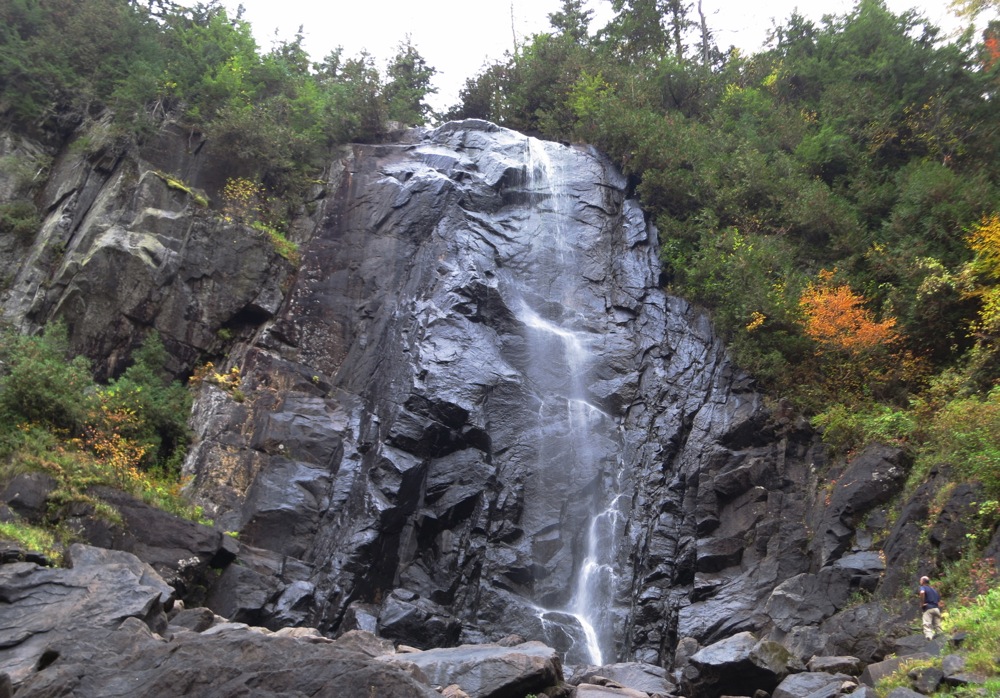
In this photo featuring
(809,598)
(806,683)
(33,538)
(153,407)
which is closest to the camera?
(806,683)

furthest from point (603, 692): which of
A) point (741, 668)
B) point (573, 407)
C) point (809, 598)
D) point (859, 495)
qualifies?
point (573, 407)

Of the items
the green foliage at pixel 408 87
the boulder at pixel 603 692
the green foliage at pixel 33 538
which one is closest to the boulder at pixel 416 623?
the boulder at pixel 603 692

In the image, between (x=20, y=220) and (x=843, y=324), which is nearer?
(x=843, y=324)

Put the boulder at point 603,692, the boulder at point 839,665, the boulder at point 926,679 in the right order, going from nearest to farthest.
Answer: the boulder at point 926,679 → the boulder at point 603,692 → the boulder at point 839,665

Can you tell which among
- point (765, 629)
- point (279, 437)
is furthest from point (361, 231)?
point (765, 629)

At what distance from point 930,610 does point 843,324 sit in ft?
27.1

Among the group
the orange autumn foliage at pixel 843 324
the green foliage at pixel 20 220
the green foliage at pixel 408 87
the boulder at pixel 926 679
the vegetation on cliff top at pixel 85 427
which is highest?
the green foliage at pixel 408 87

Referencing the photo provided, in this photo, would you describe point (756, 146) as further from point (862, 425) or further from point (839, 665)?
point (839, 665)

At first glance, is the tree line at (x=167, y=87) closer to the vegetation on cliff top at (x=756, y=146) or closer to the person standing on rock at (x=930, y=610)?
the vegetation on cliff top at (x=756, y=146)

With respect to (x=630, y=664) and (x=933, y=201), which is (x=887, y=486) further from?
(x=933, y=201)

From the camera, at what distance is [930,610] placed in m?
11.2

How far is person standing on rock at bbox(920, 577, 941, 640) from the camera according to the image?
434 inches

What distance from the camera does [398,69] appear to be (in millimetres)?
32938

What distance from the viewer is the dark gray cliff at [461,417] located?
1559 centimetres
